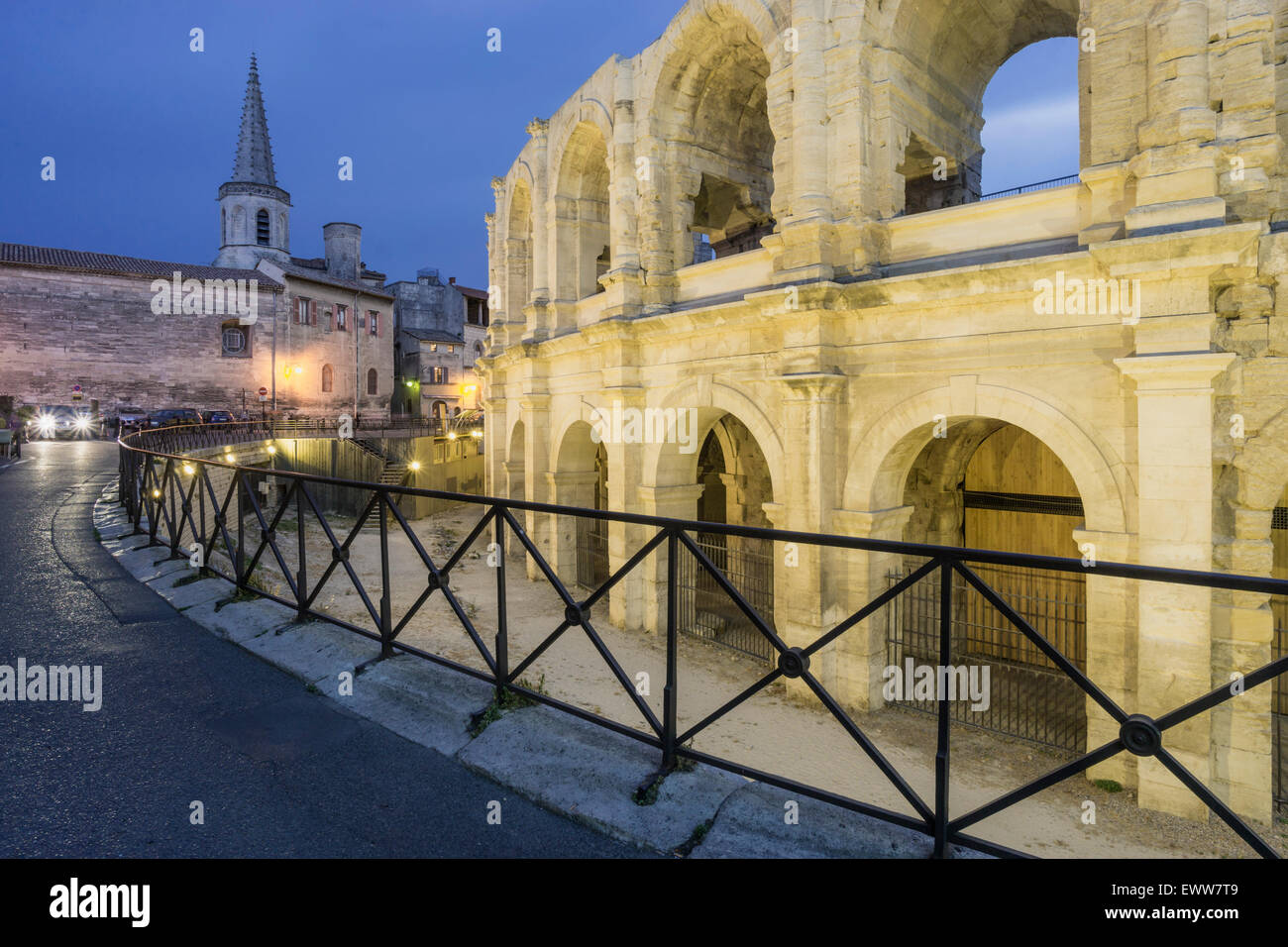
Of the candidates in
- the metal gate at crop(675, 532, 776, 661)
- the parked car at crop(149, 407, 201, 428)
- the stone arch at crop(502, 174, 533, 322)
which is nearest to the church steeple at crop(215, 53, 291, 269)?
the parked car at crop(149, 407, 201, 428)

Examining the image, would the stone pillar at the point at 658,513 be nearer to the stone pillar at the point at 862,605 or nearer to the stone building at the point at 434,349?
the stone pillar at the point at 862,605

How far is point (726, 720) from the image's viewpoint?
866cm

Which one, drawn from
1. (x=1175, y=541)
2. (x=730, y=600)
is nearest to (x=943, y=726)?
(x=1175, y=541)

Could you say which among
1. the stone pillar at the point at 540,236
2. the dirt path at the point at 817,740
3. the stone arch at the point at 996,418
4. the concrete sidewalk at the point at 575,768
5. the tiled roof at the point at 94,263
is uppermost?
the tiled roof at the point at 94,263

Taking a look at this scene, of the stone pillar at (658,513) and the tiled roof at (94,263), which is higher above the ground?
the tiled roof at (94,263)

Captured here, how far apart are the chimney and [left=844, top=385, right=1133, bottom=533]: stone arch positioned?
46.0 m

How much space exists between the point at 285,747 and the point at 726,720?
21.5 ft

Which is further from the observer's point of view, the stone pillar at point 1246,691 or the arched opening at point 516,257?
the arched opening at point 516,257

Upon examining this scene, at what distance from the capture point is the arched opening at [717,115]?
457 inches

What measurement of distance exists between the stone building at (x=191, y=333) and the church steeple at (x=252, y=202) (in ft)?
0.59

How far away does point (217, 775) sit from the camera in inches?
108

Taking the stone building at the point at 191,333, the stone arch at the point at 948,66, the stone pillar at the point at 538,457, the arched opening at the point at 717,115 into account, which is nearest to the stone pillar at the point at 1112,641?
the stone arch at the point at 948,66
